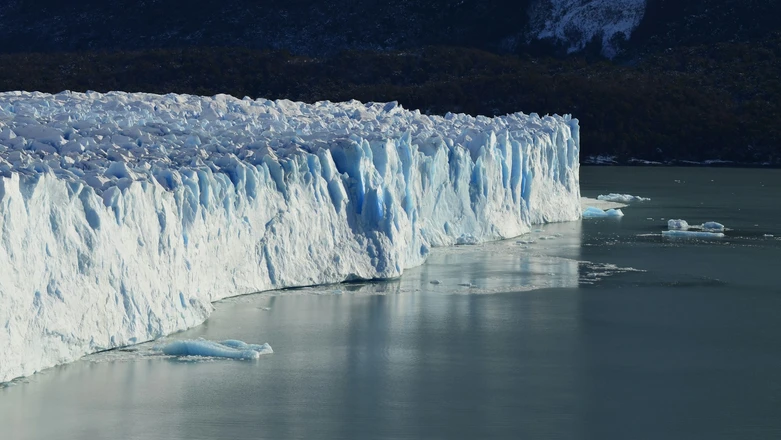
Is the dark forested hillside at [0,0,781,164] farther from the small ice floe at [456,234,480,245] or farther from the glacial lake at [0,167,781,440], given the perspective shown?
the glacial lake at [0,167,781,440]

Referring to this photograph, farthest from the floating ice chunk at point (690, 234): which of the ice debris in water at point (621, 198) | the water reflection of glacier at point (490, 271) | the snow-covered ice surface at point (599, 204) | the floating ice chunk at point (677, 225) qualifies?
the ice debris in water at point (621, 198)

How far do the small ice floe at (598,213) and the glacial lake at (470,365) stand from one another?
4.44 m

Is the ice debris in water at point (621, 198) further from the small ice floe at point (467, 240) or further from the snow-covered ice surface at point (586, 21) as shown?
the snow-covered ice surface at point (586, 21)

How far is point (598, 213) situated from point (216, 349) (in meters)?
10.7

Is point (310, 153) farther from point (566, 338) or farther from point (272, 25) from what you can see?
point (272, 25)

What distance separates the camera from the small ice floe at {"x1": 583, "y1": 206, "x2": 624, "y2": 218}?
59.7 feet

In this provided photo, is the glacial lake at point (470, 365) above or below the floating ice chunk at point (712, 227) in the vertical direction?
below

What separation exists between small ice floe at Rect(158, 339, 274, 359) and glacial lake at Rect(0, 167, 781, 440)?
0.29 feet

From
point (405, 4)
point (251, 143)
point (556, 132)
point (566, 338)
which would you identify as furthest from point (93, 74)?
point (566, 338)

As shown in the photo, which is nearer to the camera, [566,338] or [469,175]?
[566,338]

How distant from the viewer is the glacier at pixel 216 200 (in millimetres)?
7605

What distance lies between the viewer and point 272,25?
46.0 metres

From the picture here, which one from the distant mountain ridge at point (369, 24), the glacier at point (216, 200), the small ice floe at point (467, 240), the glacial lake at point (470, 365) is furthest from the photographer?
the distant mountain ridge at point (369, 24)

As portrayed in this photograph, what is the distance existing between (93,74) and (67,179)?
29460mm
